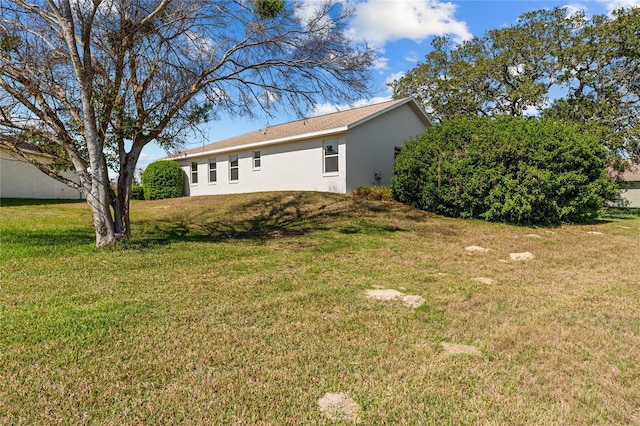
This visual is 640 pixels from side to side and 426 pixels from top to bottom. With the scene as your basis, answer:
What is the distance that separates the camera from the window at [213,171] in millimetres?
20234

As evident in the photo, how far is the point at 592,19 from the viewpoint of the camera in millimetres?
18422

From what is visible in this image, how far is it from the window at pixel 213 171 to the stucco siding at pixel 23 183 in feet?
24.5

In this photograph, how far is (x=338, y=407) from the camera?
7.09 ft

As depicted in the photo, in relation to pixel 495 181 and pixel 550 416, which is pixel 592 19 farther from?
pixel 550 416

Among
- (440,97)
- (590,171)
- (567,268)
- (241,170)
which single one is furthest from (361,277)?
(440,97)

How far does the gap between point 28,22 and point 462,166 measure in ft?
38.3

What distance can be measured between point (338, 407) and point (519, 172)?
10.7 meters

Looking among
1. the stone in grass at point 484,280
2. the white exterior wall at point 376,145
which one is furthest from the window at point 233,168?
the stone in grass at point 484,280

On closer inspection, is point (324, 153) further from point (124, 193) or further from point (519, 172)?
point (124, 193)

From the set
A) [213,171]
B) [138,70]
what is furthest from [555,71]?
[138,70]

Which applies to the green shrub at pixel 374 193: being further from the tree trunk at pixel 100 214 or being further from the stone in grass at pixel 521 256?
the tree trunk at pixel 100 214

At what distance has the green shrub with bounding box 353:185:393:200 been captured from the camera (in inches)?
574

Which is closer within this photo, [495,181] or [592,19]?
[495,181]

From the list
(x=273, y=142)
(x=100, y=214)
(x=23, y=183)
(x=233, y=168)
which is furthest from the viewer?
(x=233, y=168)
